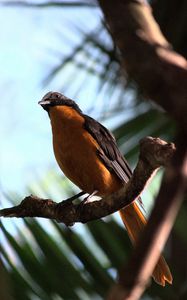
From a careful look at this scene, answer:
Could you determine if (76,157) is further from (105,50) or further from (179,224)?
(179,224)

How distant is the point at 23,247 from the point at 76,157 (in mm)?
1615

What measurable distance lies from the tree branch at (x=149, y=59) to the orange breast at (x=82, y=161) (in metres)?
3.18

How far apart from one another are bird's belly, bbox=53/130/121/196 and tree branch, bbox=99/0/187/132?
10.4ft

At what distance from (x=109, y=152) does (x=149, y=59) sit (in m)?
3.41

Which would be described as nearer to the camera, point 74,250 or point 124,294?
point 124,294

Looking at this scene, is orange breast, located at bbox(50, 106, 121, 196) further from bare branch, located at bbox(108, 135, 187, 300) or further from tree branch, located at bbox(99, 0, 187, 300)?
bare branch, located at bbox(108, 135, 187, 300)

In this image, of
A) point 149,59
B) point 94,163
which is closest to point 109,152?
point 94,163

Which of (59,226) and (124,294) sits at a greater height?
(124,294)

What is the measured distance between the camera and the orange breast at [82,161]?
419 cm

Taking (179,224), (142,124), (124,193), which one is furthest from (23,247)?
(142,124)

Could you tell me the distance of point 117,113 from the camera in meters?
3.97

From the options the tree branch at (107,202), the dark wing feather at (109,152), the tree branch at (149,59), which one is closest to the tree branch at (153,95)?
the tree branch at (149,59)

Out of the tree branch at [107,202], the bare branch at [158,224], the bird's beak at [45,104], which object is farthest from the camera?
the bird's beak at [45,104]

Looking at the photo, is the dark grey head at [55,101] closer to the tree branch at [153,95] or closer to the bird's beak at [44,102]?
the bird's beak at [44,102]
